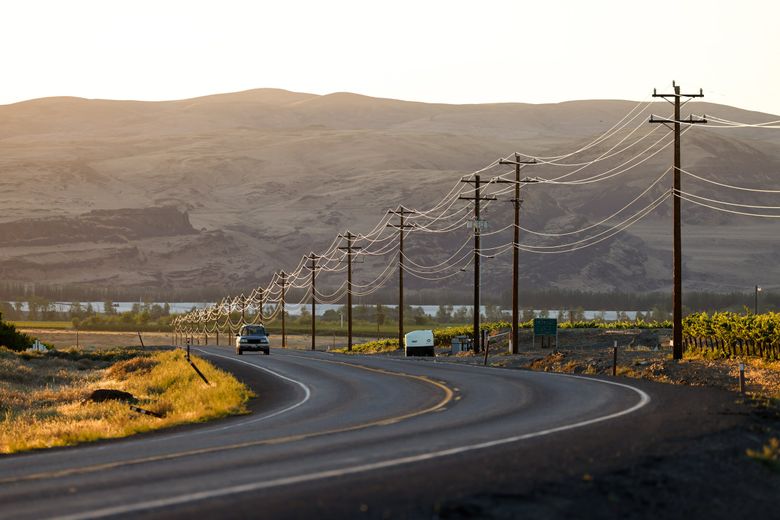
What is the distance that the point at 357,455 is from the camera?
1645cm

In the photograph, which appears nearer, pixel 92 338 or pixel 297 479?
pixel 297 479

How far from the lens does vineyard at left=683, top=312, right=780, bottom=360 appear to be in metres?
42.1

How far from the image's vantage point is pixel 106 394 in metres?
36.8

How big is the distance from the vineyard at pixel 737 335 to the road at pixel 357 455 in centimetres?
1331

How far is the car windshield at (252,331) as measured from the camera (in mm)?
76625

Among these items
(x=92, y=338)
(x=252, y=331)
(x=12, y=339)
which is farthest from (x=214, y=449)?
(x=92, y=338)

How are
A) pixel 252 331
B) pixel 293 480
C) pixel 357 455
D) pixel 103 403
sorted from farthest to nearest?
pixel 252 331 → pixel 103 403 → pixel 357 455 → pixel 293 480

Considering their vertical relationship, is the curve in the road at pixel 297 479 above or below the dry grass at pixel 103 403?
above

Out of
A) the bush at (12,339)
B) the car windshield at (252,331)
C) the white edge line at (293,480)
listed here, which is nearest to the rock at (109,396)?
the white edge line at (293,480)

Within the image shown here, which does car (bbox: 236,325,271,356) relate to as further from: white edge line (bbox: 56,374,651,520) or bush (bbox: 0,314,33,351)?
white edge line (bbox: 56,374,651,520)

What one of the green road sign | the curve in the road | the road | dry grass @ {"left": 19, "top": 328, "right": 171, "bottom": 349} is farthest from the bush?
the curve in the road

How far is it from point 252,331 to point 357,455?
61.3 metres

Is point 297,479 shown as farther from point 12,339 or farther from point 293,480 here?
point 12,339

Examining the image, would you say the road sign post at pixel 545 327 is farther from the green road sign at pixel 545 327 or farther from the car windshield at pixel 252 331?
the car windshield at pixel 252 331
